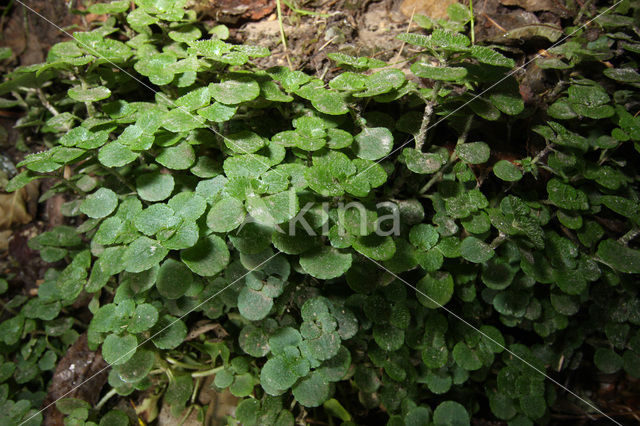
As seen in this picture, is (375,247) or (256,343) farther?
(256,343)

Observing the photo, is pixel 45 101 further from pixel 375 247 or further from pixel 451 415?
pixel 451 415

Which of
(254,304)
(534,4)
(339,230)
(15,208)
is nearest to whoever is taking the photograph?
(339,230)

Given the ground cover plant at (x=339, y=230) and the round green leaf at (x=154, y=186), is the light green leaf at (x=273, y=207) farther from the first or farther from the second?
the round green leaf at (x=154, y=186)

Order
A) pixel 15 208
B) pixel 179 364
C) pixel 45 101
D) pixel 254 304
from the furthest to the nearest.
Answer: pixel 15 208 → pixel 45 101 → pixel 179 364 → pixel 254 304

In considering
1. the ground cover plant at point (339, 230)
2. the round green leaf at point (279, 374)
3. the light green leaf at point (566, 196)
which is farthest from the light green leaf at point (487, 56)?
the round green leaf at point (279, 374)

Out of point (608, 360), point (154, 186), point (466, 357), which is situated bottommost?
point (608, 360)

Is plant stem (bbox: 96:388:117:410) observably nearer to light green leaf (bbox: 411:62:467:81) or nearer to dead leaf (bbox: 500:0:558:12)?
light green leaf (bbox: 411:62:467:81)

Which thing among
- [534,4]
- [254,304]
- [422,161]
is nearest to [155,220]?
[254,304]
